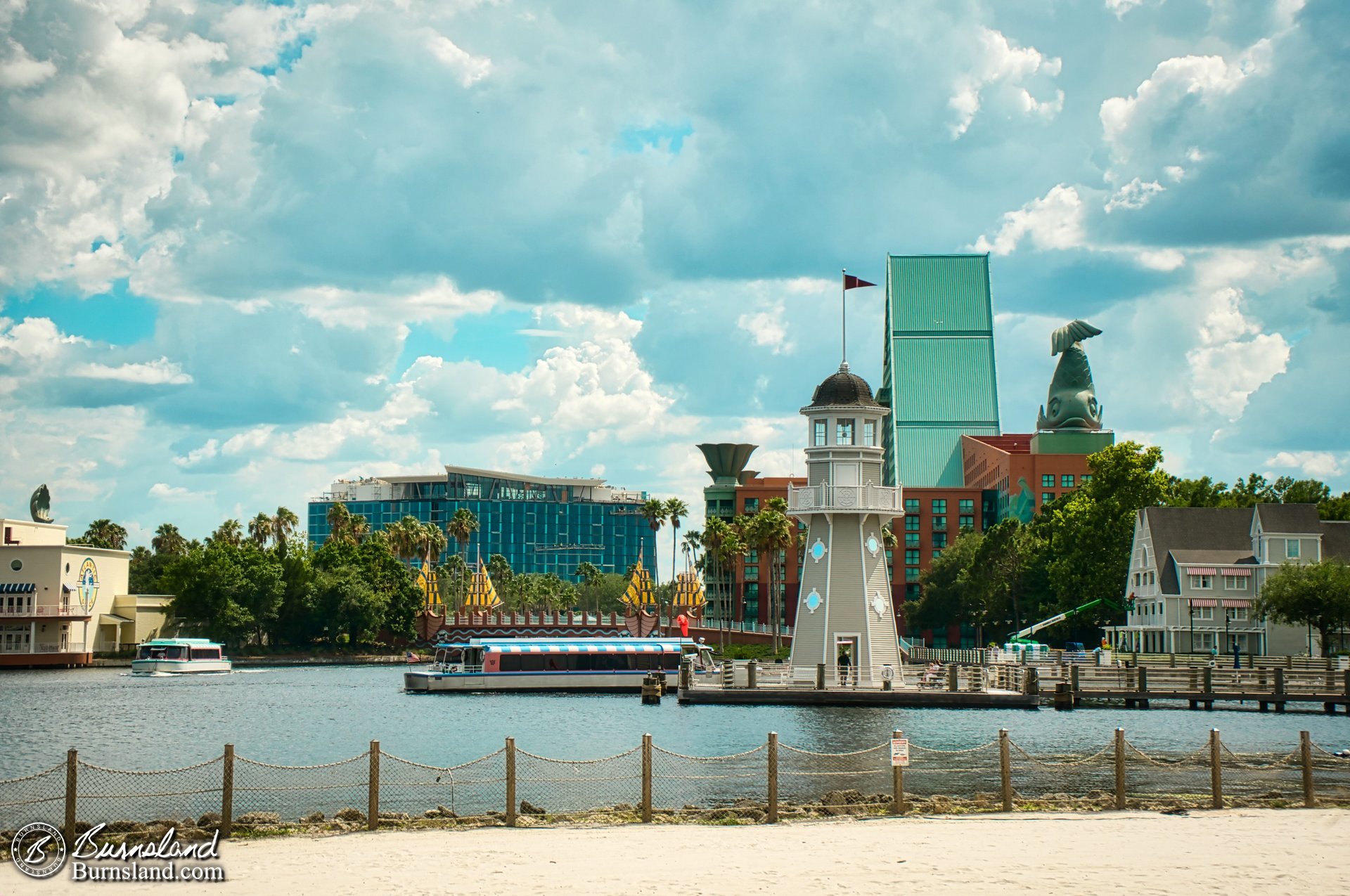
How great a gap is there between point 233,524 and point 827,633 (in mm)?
100568

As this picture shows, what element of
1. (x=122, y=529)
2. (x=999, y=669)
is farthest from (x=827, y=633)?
(x=122, y=529)

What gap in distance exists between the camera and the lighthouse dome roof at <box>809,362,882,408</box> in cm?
6288

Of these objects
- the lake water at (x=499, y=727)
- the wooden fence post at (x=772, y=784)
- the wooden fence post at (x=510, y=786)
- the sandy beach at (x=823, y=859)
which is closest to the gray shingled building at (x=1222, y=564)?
the lake water at (x=499, y=727)

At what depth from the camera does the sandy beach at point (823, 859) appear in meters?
19.3

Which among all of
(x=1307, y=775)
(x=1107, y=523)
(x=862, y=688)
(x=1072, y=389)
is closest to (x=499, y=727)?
(x=862, y=688)

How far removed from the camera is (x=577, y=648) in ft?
265

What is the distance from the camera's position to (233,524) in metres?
148

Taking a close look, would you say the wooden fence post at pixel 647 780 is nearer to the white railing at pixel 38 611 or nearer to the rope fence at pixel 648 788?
the rope fence at pixel 648 788

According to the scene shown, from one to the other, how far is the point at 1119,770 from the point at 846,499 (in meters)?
35.5

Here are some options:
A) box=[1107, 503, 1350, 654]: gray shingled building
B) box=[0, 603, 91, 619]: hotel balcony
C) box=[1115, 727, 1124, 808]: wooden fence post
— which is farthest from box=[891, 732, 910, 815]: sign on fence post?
box=[0, 603, 91, 619]: hotel balcony

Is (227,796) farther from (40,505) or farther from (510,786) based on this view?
(40,505)

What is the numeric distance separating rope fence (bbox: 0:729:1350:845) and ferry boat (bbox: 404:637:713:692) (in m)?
38.7

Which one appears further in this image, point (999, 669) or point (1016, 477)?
point (1016, 477)

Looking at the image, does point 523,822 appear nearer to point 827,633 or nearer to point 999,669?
point 827,633
